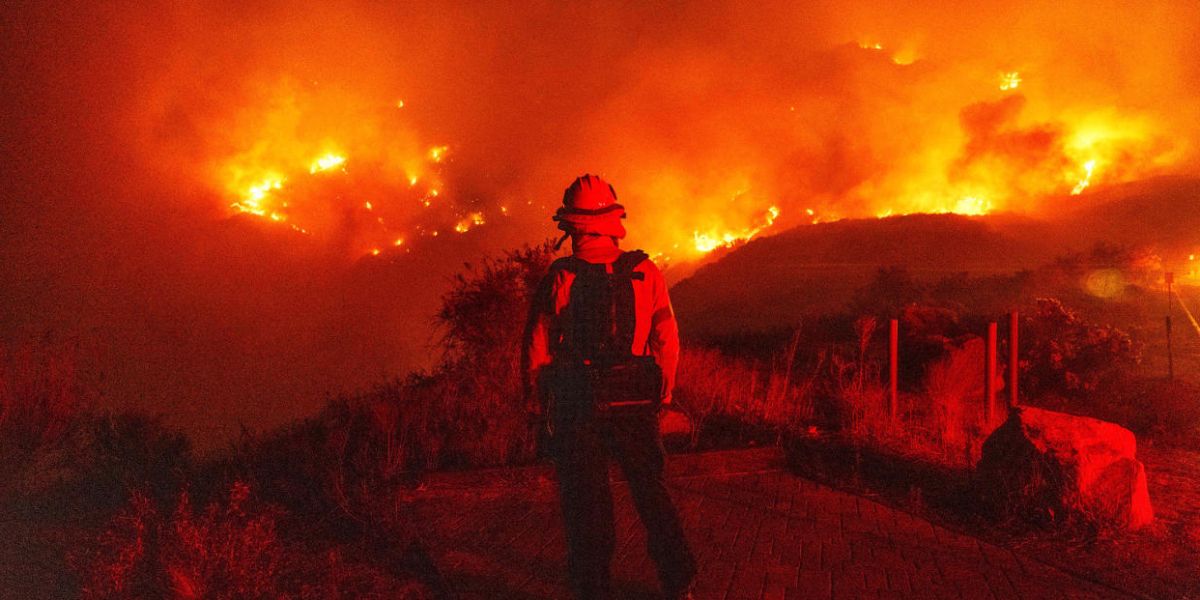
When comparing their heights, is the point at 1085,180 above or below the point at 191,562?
above

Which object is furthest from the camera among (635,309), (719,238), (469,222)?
(719,238)

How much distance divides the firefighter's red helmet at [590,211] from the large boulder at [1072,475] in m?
3.15

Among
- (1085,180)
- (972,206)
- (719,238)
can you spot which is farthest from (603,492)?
(1085,180)

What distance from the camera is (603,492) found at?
3324mm

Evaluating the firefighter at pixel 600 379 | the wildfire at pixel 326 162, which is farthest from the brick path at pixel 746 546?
the wildfire at pixel 326 162

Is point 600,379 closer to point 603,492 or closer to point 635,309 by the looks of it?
point 635,309

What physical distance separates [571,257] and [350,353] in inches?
1106

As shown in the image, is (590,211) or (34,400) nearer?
(590,211)

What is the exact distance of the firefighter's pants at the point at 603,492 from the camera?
3.27 metres

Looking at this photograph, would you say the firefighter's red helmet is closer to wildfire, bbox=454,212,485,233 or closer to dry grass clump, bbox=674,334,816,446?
dry grass clump, bbox=674,334,816,446

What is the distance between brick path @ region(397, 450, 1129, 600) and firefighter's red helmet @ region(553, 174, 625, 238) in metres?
1.83

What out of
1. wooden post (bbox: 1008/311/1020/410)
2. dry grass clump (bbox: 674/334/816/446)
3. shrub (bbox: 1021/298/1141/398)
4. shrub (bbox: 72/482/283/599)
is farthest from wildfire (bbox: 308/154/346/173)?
A: shrub (bbox: 72/482/283/599)

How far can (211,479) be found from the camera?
593 cm

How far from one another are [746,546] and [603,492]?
1486 mm
